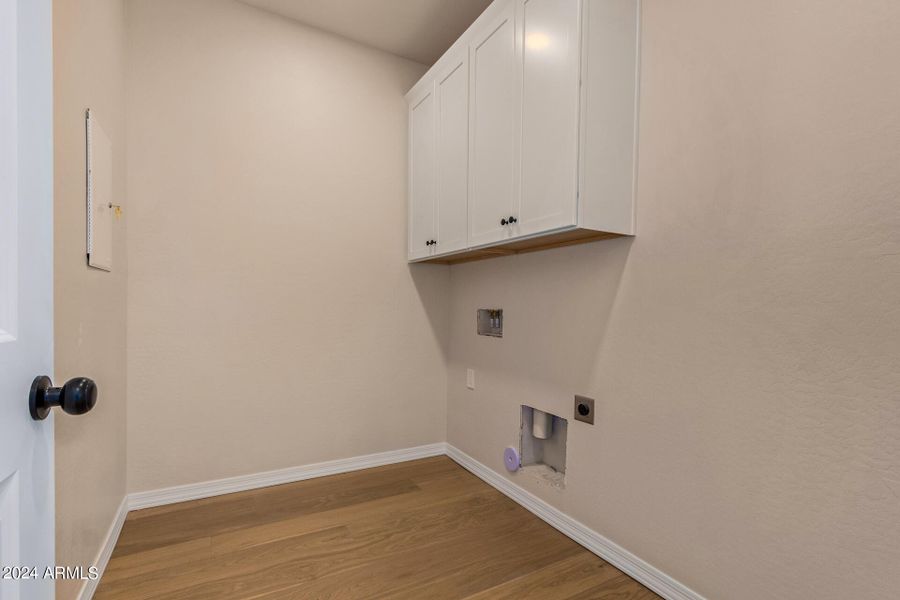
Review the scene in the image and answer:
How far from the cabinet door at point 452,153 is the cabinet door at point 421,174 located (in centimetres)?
8

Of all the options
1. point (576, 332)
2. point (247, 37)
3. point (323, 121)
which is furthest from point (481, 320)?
point (247, 37)

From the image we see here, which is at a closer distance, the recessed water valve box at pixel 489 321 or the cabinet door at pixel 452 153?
the cabinet door at pixel 452 153

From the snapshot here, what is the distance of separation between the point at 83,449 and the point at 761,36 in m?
2.56

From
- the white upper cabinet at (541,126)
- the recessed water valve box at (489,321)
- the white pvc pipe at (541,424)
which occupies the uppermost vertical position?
the white upper cabinet at (541,126)

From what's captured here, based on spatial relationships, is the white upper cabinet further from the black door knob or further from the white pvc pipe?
the black door knob

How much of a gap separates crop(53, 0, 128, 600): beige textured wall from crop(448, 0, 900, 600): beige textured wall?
6.04 feet

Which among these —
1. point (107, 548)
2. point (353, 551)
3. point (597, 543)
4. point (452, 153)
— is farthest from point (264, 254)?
point (597, 543)

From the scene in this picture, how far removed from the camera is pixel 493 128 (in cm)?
204

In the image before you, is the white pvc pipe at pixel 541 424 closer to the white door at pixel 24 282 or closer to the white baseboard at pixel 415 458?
the white baseboard at pixel 415 458

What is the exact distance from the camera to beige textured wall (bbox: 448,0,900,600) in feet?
3.67

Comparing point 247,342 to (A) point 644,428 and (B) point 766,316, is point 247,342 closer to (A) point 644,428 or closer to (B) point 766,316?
(A) point 644,428

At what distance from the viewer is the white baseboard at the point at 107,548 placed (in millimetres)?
1504

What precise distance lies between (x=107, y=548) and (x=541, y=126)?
95.7 inches

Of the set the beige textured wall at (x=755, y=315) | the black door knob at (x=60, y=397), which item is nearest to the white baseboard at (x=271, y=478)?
the beige textured wall at (x=755, y=315)
